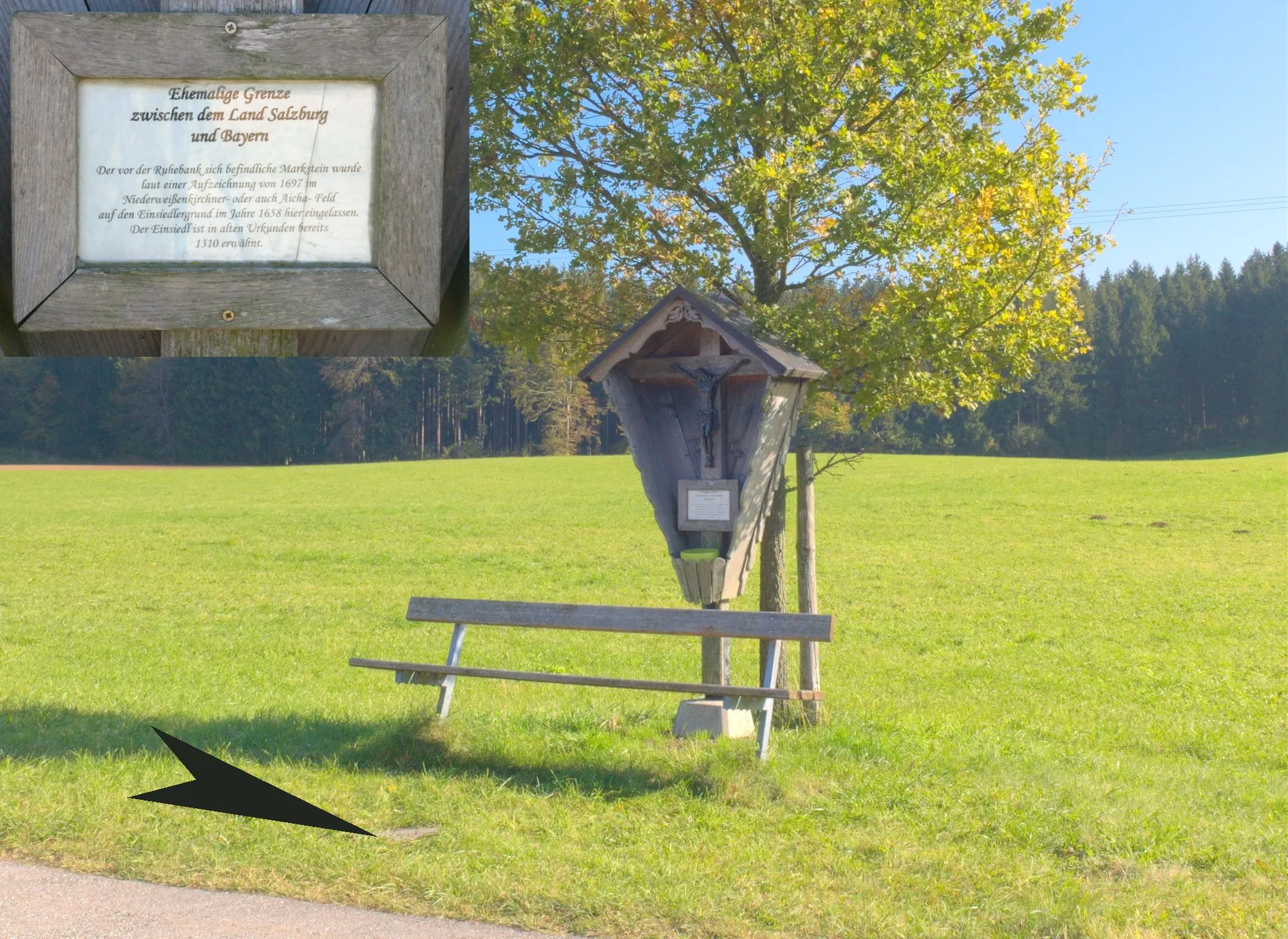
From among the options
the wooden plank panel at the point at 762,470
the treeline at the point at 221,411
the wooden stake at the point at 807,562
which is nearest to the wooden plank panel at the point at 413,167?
the wooden plank panel at the point at 762,470

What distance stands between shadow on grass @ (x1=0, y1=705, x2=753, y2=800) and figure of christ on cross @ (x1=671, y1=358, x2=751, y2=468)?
1997 mm

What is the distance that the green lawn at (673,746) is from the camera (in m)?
5.09

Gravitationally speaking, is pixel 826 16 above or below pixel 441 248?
above

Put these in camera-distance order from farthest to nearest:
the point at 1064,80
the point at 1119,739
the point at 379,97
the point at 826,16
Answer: the point at 1119,739, the point at 1064,80, the point at 826,16, the point at 379,97

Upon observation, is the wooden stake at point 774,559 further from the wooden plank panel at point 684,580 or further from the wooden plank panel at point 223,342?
the wooden plank panel at point 223,342

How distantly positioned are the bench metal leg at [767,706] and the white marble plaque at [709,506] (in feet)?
3.49

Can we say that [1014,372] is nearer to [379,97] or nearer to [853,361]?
[853,361]

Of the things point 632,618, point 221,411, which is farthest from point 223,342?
point 221,411

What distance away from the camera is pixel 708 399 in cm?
812

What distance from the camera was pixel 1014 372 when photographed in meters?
9.27

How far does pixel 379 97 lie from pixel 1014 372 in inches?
307

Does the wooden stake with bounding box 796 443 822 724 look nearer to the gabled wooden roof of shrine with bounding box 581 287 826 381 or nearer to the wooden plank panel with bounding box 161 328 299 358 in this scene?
the gabled wooden roof of shrine with bounding box 581 287 826 381

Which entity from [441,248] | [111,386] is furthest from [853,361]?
[111,386]

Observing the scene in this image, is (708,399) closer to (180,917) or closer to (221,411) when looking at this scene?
(180,917)
